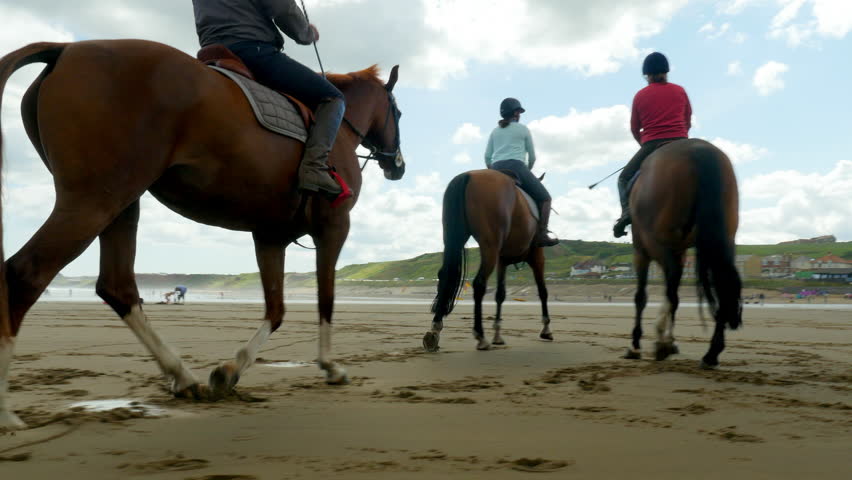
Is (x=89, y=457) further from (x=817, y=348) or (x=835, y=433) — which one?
(x=817, y=348)

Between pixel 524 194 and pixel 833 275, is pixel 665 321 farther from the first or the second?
pixel 833 275

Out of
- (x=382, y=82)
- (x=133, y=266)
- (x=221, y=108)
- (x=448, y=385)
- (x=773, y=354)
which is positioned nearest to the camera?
(x=221, y=108)

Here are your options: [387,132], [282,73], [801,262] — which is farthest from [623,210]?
[801,262]

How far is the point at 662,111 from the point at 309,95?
3804 mm

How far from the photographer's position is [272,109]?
3.44 metres

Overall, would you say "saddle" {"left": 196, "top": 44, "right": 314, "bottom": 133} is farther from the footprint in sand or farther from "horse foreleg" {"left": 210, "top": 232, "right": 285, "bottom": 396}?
the footprint in sand

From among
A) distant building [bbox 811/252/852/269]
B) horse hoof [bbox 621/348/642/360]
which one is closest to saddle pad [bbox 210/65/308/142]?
horse hoof [bbox 621/348/642/360]

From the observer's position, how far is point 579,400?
316 centimetres

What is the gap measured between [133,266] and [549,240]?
18.7ft

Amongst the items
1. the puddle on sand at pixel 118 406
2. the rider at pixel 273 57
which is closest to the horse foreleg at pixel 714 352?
the rider at pixel 273 57

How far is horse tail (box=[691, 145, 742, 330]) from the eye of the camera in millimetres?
4555

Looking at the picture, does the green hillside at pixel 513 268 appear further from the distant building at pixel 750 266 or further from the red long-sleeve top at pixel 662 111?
the red long-sleeve top at pixel 662 111

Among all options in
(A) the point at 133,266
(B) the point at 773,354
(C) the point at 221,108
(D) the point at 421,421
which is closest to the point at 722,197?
(B) the point at 773,354

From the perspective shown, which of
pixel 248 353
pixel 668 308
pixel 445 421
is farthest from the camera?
A: pixel 668 308
